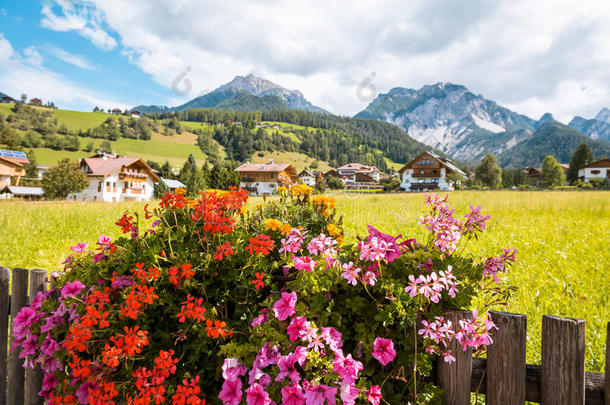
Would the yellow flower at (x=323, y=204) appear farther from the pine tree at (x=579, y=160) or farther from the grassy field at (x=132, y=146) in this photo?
the grassy field at (x=132, y=146)

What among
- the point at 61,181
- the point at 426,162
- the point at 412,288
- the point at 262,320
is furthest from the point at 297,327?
the point at 426,162

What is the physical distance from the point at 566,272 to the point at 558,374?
4.81 m

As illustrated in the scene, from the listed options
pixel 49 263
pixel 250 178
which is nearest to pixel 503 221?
pixel 49 263

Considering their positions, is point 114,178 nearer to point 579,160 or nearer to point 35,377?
point 35,377

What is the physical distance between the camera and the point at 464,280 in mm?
1496

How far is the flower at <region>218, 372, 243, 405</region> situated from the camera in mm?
1327

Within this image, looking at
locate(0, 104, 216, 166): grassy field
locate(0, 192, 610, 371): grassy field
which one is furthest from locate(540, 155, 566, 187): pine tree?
locate(0, 104, 216, 166): grassy field

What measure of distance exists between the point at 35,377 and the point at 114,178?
6068 cm

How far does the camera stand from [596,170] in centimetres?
7269

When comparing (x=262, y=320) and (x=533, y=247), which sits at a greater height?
(x=262, y=320)

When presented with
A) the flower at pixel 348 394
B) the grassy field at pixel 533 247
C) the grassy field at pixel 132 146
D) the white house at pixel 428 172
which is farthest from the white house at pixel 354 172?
the flower at pixel 348 394

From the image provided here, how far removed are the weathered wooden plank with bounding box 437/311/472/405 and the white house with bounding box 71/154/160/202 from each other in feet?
188

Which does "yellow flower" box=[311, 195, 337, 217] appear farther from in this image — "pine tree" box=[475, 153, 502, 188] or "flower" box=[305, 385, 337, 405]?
"pine tree" box=[475, 153, 502, 188]

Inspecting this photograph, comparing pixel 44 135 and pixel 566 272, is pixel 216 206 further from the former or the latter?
pixel 44 135
